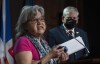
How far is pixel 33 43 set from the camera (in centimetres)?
248

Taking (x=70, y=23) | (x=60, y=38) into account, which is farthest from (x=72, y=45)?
(x=60, y=38)

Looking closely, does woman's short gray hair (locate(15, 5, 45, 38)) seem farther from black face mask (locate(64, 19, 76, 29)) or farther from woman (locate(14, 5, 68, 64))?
black face mask (locate(64, 19, 76, 29))

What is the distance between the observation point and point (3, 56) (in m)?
3.67

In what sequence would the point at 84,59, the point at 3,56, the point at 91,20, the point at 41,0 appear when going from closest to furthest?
the point at 84,59, the point at 3,56, the point at 41,0, the point at 91,20

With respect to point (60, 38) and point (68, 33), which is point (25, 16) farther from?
point (60, 38)

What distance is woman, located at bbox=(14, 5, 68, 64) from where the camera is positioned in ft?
7.69

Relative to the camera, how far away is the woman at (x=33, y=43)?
2.35 meters

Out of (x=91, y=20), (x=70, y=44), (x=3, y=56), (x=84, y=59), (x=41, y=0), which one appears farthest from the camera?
(x=91, y=20)

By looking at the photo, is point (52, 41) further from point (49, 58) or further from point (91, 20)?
point (91, 20)

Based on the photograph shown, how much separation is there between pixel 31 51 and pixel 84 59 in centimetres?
48

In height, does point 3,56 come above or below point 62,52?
below

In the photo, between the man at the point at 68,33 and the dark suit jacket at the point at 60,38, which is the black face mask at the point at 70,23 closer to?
the man at the point at 68,33

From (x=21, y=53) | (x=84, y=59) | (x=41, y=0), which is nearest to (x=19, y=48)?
(x=21, y=53)

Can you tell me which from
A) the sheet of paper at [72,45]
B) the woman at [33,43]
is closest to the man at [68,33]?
the sheet of paper at [72,45]
